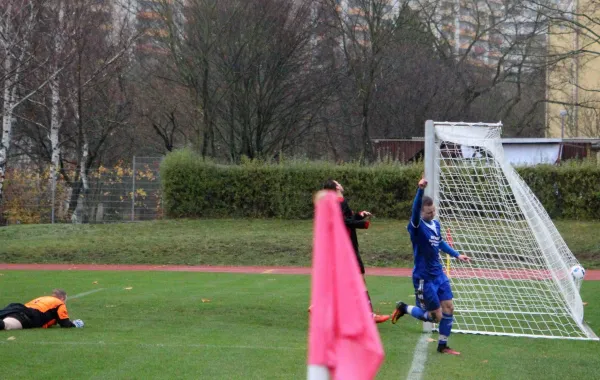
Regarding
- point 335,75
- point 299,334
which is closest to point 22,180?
point 335,75

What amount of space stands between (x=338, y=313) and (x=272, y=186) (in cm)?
2934

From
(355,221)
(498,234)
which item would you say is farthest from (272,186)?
(355,221)

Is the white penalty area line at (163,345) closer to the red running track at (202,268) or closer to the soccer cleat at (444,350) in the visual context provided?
the soccer cleat at (444,350)

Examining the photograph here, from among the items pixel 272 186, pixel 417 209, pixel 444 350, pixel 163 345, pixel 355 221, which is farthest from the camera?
pixel 272 186

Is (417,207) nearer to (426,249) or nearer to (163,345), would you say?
(426,249)

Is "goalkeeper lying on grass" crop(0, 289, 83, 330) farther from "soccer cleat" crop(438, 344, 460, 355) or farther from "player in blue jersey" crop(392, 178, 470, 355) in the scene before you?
"soccer cleat" crop(438, 344, 460, 355)

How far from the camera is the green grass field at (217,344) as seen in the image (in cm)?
860

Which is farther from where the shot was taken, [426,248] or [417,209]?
[426,248]

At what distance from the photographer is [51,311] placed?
11.6 meters

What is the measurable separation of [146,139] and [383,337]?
33249 mm

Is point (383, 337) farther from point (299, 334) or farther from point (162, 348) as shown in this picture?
point (162, 348)

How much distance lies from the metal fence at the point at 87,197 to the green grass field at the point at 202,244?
299cm

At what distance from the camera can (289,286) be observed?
57.6 feet

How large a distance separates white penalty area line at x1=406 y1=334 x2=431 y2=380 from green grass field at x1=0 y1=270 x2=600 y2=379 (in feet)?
0.27
